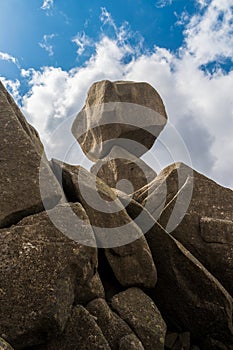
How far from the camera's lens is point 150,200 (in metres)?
22.6

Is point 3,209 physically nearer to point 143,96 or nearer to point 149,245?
point 149,245

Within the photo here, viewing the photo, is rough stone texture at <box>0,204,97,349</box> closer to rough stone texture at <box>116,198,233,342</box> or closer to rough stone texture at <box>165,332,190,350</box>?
rough stone texture at <box>116,198,233,342</box>

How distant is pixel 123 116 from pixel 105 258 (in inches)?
948

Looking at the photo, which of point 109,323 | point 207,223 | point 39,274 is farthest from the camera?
point 207,223

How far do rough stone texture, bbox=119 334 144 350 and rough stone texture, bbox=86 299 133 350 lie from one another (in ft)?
0.66

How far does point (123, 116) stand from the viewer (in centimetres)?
3856

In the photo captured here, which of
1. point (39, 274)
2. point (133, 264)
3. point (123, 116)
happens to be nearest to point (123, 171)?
point (123, 116)

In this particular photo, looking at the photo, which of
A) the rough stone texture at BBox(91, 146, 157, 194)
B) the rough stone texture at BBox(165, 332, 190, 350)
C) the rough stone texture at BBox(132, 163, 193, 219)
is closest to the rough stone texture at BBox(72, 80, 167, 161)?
the rough stone texture at BBox(91, 146, 157, 194)

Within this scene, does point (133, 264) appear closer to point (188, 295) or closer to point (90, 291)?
point (90, 291)

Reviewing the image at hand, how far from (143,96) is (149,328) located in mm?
28711

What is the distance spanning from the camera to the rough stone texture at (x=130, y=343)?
13.6 m

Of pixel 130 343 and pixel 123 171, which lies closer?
pixel 130 343

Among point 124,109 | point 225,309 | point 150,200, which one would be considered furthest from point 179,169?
point 124,109

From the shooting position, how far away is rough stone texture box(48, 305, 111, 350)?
12.8 m
